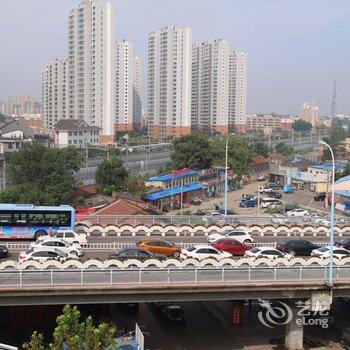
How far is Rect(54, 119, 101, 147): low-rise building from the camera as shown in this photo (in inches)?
4087

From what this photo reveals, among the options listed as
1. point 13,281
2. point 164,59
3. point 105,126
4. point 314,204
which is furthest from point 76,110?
point 13,281

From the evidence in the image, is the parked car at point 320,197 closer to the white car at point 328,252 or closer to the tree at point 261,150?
the tree at point 261,150

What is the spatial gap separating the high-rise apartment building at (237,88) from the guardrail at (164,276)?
141214 millimetres

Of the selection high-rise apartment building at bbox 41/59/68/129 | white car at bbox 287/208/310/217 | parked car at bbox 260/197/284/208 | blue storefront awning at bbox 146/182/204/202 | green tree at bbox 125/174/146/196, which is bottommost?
parked car at bbox 260/197/284/208

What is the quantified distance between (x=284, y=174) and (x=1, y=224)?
51.6 meters

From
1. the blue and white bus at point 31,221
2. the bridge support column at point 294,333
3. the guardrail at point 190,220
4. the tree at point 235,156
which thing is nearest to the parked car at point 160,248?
the blue and white bus at point 31,221

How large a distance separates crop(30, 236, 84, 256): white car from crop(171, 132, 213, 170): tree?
50.0 meters

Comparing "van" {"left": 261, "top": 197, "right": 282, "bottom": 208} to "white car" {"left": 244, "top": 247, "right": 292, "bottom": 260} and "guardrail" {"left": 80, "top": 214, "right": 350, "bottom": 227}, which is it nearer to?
"guardrail" {"left": 80, "top": 214, "right": 350, "bottom": 227}

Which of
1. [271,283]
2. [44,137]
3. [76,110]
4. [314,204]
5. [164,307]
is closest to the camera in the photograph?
[271,283]

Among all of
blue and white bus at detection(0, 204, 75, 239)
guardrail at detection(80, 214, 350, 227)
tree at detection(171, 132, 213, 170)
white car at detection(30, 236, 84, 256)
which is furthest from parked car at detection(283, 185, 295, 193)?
white car at detection(30, 236, 84, 256)

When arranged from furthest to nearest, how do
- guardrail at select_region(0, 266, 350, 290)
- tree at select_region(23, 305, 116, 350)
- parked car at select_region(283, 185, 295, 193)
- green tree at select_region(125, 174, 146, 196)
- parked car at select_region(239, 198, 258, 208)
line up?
parked car at select_region(283, 185, 295, 193)
parked car at select_region(239, 198, 258, 208)
green tree at select_region(125, 174, 146, 196)
guardrail at select_region(0, 266, 350, 290)
tree at select_region(23, 305, 116, 350)

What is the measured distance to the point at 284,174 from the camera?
73.1 meters

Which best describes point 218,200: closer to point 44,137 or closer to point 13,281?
point 13,281

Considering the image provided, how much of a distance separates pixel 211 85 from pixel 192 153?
80.4 m
